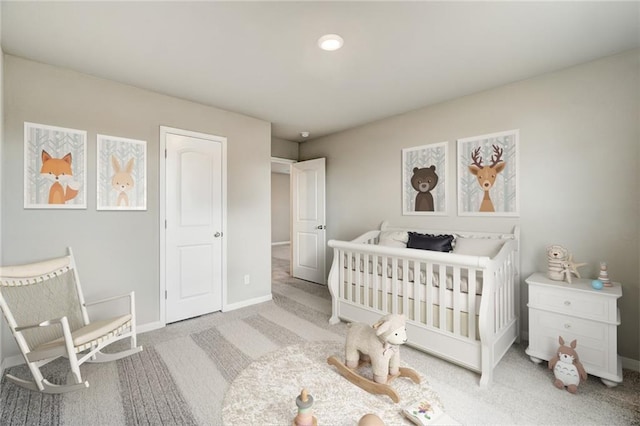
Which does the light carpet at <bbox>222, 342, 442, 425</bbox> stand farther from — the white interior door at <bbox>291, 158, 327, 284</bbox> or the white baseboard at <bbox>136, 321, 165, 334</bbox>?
the white interior door at <bbox>291, 158, 327, 284</bbox>

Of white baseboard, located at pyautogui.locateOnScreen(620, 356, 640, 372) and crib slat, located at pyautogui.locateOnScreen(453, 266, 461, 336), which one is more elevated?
crib slat, located at pyautogui.locateOnScreen(453, 266, 461, 336)

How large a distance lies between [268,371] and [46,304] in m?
1.71

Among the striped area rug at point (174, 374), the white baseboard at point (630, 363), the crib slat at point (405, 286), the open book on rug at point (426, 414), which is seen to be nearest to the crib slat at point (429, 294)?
the crib slat at point (405, 286)

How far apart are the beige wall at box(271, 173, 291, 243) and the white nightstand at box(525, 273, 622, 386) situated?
7.52 metres

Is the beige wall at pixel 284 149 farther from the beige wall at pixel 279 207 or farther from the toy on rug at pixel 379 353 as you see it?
the beige wall at pixel 279 207

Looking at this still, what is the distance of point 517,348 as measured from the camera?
2.45 m

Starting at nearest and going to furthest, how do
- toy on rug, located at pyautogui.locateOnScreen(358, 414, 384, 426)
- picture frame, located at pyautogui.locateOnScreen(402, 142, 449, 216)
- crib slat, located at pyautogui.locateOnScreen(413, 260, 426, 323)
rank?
toy on rug, located at pyautogui.locateOnScreen(358, 414, 384, 426), crib slat, located at pyautogui.locateOnScreen(413, 260, 426, 323), picture frame, located at pyautogui.locateOnScreen(402, 142, 449, 216)

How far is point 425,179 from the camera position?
130 inches

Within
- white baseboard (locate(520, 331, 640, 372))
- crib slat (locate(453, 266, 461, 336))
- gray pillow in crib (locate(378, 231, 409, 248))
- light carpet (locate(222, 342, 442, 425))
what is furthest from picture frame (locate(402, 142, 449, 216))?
light carpet (locate(222, 342, 442, 425))

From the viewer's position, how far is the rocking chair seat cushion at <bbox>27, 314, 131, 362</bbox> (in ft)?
5.64

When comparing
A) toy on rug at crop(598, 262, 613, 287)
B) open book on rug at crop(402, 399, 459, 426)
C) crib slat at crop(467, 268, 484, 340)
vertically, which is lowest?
open book on rug at crop(402, 399, 459, 426)

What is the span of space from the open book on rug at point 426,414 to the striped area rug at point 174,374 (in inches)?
42.4

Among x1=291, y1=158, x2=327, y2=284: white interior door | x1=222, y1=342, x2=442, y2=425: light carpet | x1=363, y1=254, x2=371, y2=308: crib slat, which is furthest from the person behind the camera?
x1=291, y1=158, x2=327, y2=284: white interior door

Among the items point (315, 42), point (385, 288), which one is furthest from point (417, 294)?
point (315, 42)
